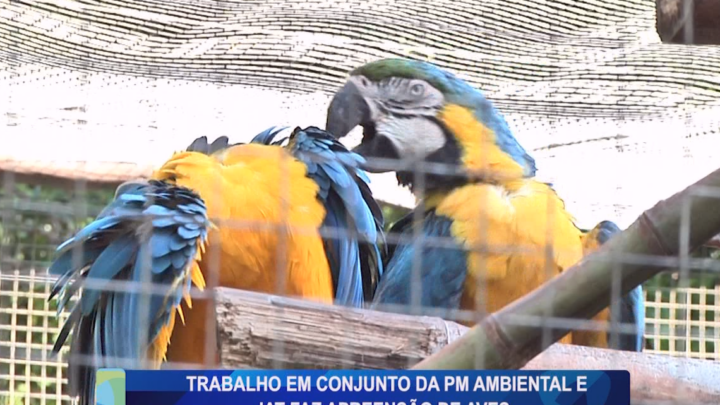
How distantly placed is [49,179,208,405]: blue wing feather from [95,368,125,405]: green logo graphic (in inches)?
8.2

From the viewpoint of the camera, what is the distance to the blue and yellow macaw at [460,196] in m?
1.10

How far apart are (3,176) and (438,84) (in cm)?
53

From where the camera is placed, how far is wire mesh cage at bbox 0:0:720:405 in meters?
1.15

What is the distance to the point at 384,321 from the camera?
0.83 m

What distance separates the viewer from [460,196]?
1.15 meters

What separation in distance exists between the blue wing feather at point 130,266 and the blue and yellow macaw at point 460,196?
0.28 meters

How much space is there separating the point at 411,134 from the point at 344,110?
0.09m

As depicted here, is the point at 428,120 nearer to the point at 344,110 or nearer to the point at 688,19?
the point at 344,110

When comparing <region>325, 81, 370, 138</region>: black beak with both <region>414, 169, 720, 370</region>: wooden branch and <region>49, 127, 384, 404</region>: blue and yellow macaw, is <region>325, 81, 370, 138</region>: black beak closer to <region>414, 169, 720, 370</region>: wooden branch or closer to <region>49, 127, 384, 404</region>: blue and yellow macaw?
<region>49, 127, 384, 404</region>: blue and yellow macaw

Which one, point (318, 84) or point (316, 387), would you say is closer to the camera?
point (316, 387)

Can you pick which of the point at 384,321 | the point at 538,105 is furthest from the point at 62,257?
the point at 538,105

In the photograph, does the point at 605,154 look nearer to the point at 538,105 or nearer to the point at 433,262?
the point at 538,105

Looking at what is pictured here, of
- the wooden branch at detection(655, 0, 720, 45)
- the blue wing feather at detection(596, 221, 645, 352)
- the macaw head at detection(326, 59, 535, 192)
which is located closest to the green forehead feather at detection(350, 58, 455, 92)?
the macaw head at detection(326, 59, 535, 192)

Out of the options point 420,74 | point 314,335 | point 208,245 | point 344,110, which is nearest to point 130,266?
point 208,245
